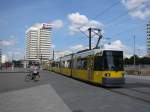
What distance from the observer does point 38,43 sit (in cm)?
16788

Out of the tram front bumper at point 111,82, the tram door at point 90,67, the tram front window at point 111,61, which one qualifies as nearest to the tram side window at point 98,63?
the tram front window at point 111,61

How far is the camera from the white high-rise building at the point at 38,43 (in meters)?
165

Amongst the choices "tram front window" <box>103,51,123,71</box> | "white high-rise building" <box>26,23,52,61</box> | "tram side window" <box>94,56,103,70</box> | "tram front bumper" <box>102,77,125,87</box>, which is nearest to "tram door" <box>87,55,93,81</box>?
"tram side window" <box>94,56,103,70</box>

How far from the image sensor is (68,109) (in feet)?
41.4

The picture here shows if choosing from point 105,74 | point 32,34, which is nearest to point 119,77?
point 105,74

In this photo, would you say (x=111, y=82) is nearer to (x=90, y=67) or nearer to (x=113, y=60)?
(x=113, y=60)

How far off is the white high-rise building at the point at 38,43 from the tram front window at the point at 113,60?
456ft

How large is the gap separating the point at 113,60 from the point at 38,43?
145 metres

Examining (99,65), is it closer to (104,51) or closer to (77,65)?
(104,51)

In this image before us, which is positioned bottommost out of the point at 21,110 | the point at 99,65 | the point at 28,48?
the point at 21,110

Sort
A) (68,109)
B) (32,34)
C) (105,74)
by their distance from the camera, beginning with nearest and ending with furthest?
1. (68,109)
2. (105,74)
3. (32,34)

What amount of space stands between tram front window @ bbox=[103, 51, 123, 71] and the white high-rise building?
456ft

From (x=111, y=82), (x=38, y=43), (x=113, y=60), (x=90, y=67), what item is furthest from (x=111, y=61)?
(x=38, y=43)

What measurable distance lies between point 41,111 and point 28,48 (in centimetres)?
15603
